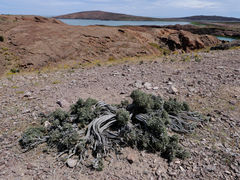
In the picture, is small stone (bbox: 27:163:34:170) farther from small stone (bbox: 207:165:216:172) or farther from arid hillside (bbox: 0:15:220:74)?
arid hillside (bbox: 0:15:220:74)

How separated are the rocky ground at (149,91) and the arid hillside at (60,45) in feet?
14.1

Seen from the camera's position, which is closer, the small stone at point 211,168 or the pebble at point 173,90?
the small stone at point 211,168

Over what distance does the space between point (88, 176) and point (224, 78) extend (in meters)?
5.50

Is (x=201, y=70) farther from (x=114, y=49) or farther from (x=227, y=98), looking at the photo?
(x=114, y=49)

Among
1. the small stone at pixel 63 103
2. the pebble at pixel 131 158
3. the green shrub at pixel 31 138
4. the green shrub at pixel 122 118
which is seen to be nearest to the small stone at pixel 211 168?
the pebble at pixel 131 158

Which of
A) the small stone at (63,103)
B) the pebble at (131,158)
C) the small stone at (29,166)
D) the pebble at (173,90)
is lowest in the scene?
the small stone at (29,166)

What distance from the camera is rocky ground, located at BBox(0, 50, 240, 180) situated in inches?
106

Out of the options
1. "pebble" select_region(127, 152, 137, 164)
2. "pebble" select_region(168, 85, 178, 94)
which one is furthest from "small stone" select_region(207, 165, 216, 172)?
"pebble" select_region(168, 85, 178, 94)

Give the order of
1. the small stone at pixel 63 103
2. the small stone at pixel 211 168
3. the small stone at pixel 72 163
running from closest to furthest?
the small stone at pixel 211 168 < the small stone at pixel 72 163 < the small stone at pixel 63 103

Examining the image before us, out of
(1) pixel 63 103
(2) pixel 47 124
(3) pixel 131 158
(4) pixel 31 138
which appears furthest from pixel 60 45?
(3) pixel 131 158

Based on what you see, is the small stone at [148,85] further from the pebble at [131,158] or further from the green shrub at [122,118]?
the pebble at [131,158]

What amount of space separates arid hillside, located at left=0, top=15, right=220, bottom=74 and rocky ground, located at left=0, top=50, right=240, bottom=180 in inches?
170

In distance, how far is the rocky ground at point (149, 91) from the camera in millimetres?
2697

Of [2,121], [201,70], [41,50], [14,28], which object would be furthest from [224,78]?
[14,28]
